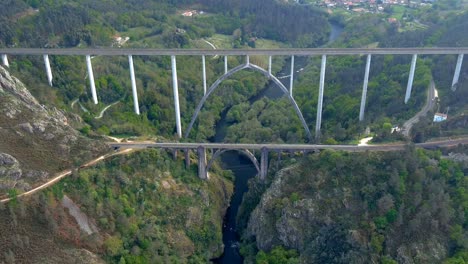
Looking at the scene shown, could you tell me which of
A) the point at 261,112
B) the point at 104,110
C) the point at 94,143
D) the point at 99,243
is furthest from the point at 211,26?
the point at 99,243

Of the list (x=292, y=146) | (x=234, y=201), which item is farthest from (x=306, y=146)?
(x=234, y=201)

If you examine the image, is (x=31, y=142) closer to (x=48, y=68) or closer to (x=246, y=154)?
(x=48, y=68)

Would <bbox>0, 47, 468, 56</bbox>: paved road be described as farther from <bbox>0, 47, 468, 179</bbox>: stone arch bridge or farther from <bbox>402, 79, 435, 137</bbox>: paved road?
<bbox>402, 79, 435, 137</bbox>: paved road

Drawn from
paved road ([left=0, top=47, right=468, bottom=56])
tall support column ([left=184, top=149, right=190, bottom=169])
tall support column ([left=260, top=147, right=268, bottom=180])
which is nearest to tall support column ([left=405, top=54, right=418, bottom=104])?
paved road ([left=0, top=47, right=468, bottom=56])

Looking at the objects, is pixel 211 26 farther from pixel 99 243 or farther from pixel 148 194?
pixel 99 243

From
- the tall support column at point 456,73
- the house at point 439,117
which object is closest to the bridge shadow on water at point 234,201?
the house at point 439,117

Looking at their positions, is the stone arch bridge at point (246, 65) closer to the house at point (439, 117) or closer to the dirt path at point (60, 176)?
the dirt path at point (60, 176)
